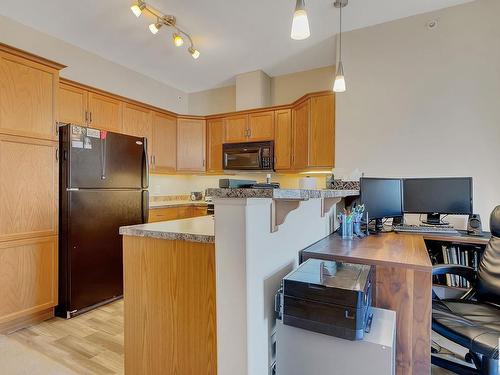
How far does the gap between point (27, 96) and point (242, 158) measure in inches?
104

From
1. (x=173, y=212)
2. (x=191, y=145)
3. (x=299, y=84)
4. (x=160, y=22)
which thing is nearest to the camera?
(x=160, y=22)

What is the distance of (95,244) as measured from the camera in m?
2.61

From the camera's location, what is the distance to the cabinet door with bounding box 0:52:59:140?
2146mm

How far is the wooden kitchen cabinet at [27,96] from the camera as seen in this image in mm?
2146

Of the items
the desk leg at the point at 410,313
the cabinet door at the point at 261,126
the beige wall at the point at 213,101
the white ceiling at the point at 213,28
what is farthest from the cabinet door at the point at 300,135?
the desk leg at the point at 410,313

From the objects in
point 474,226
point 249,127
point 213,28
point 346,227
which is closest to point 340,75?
point 346,227

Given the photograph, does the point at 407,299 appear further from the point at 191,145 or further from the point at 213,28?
the point at 191,145

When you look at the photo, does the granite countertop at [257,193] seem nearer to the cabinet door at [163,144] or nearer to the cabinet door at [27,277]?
the cabinet door at [27,277]

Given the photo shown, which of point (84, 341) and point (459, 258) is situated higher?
point (459, 258)

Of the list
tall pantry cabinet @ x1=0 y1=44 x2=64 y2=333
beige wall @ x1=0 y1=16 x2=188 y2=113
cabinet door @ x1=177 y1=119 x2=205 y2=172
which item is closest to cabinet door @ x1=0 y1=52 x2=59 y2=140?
tall pantry cabinet @ x1=0 y1=44 x2=64 y2=333

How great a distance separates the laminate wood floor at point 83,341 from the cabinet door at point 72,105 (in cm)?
206

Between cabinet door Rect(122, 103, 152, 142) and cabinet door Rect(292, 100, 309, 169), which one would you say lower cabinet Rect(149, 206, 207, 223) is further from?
cabinet door Rect(292, 100, 309, 169)

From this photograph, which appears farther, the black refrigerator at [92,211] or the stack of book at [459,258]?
the black refrigerator at [92,211]

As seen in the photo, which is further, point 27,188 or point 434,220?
point 434,220
